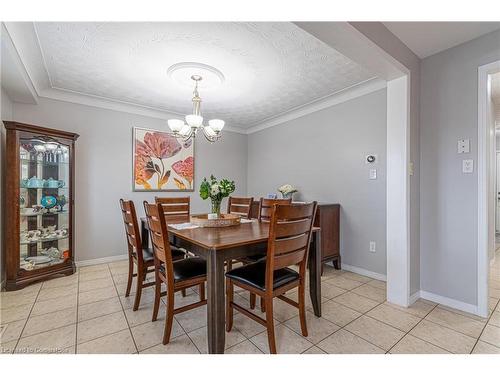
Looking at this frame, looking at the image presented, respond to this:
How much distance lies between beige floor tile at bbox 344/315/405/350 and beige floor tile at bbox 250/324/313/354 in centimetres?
41

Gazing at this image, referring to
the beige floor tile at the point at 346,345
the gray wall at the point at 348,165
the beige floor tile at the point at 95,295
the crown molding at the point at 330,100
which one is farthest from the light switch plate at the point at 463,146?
the beige floor tile at the point at 95,295

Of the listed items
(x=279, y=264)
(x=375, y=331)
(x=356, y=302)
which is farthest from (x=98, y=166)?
(x=375, y=331)

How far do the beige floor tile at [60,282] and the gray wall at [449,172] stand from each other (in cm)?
371

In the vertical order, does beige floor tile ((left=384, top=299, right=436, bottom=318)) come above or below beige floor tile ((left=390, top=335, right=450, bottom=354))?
below

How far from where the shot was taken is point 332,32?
1.49m

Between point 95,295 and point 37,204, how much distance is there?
4.39 feet

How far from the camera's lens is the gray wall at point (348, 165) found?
2.78m

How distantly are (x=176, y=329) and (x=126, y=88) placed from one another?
9.08ft

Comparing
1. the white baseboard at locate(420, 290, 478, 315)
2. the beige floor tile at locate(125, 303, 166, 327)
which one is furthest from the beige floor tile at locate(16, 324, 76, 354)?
the white baseboard at locate(420, 290, 478, 315)

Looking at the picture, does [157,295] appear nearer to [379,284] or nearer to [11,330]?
[11,330]

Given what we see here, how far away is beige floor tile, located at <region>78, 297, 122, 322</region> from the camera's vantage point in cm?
198

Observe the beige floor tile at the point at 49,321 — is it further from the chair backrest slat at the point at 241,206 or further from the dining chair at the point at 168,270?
the chair backrest slat at the point at 241,206

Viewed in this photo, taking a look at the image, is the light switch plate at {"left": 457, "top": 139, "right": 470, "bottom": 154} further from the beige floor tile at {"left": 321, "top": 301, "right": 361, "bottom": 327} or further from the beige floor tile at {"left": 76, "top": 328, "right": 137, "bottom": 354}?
the beige floor tile at {"left": 76, "top": 328, "right": 137, "bottom": 354}
